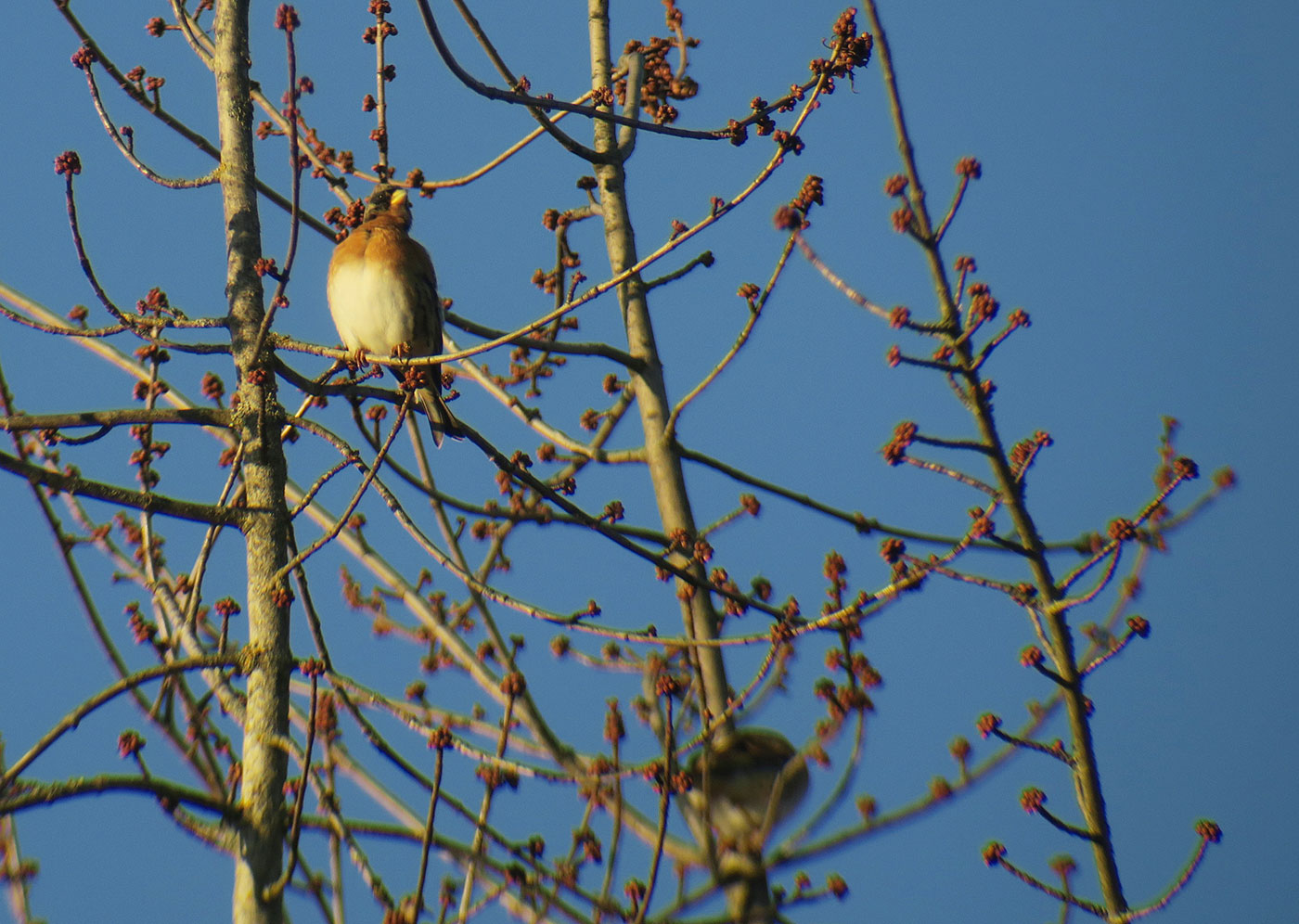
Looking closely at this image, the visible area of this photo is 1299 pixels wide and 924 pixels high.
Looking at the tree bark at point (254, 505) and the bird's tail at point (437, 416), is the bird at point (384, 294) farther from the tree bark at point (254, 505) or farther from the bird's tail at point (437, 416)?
the tree bark at point (254, 505)

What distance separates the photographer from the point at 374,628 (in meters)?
5.84

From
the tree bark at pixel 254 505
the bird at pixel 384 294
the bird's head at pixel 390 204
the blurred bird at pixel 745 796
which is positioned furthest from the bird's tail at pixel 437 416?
the blurred bird at pixel 745 796

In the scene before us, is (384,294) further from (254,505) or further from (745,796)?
(745,796)

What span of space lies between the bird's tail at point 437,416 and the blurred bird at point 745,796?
5.02 feet

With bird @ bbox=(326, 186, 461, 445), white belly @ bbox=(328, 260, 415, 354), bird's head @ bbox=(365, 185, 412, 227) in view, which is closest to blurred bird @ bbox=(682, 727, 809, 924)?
bird @ bbox=(326, 186, 461, 445)

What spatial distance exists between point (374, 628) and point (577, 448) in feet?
4.03

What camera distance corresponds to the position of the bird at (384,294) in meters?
5.43

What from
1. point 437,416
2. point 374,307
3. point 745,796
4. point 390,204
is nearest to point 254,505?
point 437,416

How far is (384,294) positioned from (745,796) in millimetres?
2511

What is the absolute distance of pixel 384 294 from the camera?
5.41 metres

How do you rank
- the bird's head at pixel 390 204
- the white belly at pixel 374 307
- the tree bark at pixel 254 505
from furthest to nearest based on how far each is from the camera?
1. the bird's head at pixel 390 204
2. the white belly at pixel 374 307
3. the tree bark at pixel 254 505

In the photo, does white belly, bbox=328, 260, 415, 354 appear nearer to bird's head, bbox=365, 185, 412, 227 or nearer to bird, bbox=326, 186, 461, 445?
bird, bbox=326, 186, 461, 445

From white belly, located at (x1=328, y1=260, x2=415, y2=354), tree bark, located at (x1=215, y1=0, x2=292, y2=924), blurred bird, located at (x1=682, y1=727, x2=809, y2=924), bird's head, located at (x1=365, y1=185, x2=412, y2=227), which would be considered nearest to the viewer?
tree bark, located at (x1=215, y1=0, x2=292, y2=924)

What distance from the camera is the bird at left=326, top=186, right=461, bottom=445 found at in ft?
17.8
